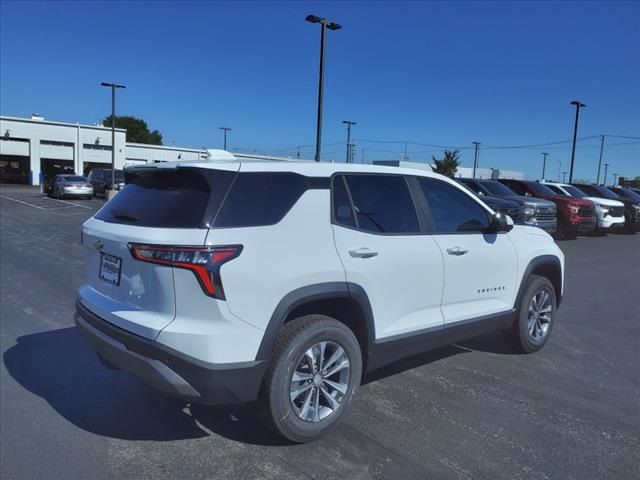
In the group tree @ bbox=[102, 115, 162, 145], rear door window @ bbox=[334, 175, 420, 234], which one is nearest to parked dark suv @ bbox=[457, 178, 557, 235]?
rear door window @ bbox=[334, 175, 420, 234]

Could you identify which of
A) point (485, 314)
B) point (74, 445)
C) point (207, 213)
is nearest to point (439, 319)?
point (485, 314)

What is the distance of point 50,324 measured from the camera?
18.4ft

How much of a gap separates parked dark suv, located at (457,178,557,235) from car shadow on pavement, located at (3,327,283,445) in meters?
11.3

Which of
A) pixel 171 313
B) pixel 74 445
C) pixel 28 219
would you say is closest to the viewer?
pixel 171 313

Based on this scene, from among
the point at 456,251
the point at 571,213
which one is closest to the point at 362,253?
the point at 456,251

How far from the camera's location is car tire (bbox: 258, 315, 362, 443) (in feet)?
10.0

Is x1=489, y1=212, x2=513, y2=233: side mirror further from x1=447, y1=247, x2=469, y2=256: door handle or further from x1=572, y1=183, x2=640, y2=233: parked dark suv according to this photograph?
x1=572, y1=183, x2=640, y2=233: parked dark suv

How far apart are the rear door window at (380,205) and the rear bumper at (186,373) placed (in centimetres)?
115

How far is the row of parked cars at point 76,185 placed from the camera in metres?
28.1

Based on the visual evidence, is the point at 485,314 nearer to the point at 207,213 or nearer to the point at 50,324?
the point at 207,213

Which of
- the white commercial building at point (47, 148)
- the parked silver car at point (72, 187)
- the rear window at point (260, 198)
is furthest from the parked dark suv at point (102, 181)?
the rear window at point (260, 198)

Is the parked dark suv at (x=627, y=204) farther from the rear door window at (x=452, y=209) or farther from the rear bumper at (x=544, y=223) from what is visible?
the rear door window at (x=452, y=209)

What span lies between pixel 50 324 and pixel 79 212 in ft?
57.5

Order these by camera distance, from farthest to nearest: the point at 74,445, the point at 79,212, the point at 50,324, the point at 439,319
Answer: the point at 79,212
the point at 50,324
the point at 439,319
the point at 74,445
